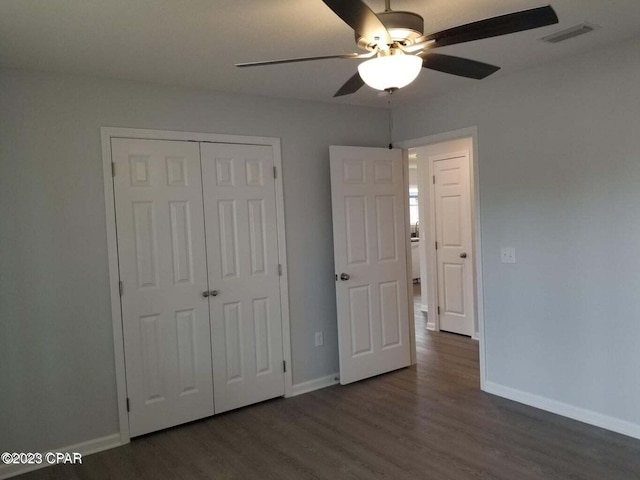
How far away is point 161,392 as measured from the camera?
10.8 ft

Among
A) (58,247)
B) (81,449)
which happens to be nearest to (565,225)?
(58,247)

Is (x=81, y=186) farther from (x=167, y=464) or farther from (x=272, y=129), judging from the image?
(x=167, y=464)

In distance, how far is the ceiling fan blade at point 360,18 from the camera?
1.49 meters

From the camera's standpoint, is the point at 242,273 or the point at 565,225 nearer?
the point at 565,225

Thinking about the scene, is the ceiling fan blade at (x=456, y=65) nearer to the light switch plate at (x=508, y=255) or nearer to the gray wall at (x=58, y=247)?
the light switch plate at (x=508, y=255)

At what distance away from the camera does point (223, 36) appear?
245 centimetres

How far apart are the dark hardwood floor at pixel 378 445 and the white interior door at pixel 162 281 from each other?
0.25m

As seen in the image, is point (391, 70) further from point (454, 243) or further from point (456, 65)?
point (454, 243)

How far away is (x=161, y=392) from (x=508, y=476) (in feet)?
7.45

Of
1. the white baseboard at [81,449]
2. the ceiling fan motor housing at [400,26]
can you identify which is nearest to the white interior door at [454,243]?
the ceiling fan motor housing at [400,26]

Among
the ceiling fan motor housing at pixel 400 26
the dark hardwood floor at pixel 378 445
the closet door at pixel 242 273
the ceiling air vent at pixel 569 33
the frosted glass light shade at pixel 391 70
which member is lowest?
the dark hardwood floor at pixel 378 445

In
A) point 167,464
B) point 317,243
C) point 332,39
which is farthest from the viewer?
point 317,243

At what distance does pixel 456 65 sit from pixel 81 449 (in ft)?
10.3

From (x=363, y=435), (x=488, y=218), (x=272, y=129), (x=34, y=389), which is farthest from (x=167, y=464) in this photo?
(x=488, y=218)
